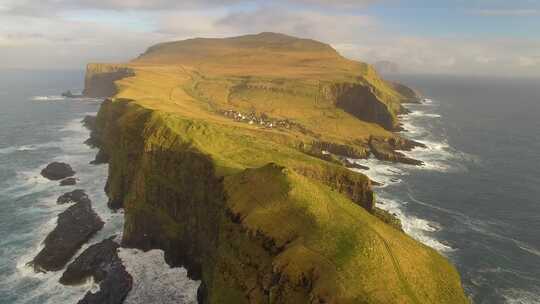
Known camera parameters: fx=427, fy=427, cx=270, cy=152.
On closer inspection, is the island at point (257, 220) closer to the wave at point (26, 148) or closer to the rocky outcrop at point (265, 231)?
the rocky outcrop at point (265, 231)

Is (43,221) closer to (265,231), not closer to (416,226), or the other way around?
(265,231)

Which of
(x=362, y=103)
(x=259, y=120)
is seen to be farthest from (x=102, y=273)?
(x=362, y=103)

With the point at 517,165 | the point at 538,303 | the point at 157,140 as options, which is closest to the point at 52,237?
the point at 157,140

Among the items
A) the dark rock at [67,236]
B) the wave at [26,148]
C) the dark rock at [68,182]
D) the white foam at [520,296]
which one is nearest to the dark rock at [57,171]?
the dark rock at [68,182]

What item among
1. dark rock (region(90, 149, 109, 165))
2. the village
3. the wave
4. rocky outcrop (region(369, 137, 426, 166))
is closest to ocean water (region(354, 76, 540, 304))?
rocky outcrop (region(369, 137, 426, 166))

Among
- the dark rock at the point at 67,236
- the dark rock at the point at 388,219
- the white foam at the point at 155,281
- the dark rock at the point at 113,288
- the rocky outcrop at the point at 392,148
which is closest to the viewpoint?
the dark rock at the point at 113,288

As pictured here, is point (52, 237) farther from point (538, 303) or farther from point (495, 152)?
point (495, 152)
